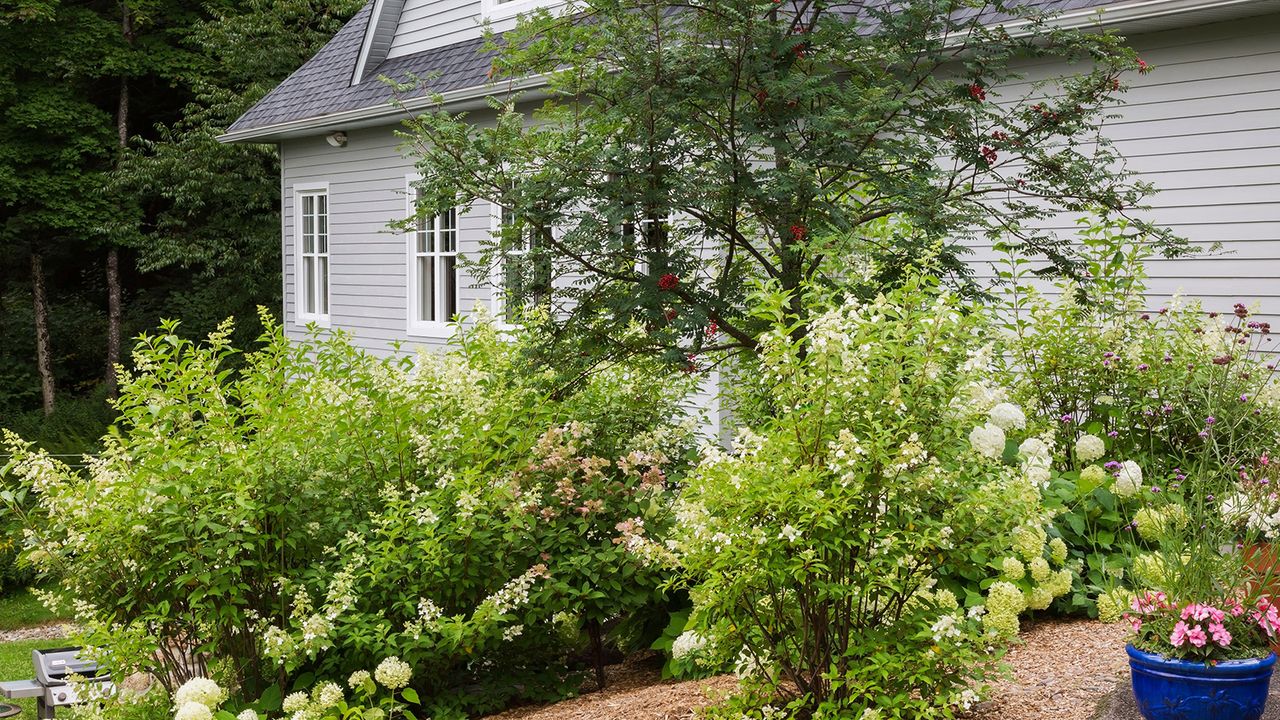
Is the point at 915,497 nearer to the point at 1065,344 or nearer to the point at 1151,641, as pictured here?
the point at 1151,641

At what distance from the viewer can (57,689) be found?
604cm

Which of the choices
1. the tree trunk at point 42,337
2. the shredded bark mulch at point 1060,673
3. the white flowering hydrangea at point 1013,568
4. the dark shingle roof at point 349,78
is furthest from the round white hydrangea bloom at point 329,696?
the tree trunk at point 42,337

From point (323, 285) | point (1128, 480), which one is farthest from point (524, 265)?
point (323, 285)

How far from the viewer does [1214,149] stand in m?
6.79

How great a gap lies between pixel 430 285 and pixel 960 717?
1043 centimetres

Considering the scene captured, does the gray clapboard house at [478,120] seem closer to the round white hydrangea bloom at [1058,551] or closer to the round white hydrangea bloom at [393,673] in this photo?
the round white hydrangea bloom at [393,673]

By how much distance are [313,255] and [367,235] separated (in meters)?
1.92

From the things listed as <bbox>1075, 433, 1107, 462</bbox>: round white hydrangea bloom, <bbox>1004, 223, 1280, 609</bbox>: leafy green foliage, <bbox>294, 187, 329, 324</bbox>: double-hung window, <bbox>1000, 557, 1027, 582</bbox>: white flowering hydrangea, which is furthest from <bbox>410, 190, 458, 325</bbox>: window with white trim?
<bbox>1000, 557, 1027, 582</bbox>: white flowering hydrangea

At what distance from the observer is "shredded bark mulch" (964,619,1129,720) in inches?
138

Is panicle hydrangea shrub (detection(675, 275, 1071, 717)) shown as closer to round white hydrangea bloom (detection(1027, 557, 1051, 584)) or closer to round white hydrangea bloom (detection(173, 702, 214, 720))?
round white hydrangea bloom (detection(1027, 557, 1051, 584))

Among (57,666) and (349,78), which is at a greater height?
(349,78)

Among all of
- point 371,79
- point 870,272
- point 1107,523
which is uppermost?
point 371,79

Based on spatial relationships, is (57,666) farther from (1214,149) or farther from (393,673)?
(1214,149)

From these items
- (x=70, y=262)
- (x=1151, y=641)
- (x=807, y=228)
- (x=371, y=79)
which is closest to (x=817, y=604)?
(x=1151, y=641)
